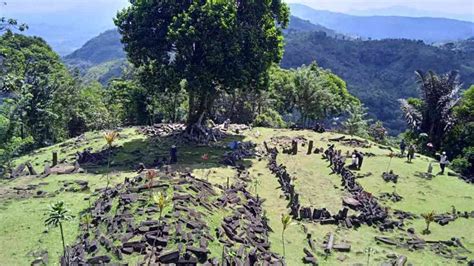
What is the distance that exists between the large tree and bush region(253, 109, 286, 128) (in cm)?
1204

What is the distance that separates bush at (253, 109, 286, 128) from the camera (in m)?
45.2

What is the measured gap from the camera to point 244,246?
1606 cm

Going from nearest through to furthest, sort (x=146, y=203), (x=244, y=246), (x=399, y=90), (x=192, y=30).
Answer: (x=244, y=246), (x=146, y=203), (x=192, y=30), (x=399, y=90)

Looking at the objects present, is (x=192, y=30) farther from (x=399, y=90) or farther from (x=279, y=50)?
(x=399, y=90)

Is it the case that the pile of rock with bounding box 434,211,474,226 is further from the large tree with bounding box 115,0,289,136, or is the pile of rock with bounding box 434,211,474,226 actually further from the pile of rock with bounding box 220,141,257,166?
the large tree with bounding box 115,0,289,136

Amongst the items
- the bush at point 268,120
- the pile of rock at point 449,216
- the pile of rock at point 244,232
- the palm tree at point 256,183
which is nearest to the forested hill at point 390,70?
the bush at point 268,120

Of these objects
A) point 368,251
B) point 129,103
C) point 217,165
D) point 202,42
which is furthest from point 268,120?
point 368,251

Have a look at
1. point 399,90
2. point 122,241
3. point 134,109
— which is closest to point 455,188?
point 122,241

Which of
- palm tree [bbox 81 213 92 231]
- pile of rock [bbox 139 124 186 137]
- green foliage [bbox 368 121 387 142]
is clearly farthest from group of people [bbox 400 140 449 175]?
palm tree [bbox 81 213 92 231]

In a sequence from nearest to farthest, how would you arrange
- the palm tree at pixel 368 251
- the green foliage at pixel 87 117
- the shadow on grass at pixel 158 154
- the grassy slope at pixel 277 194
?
the grassy slope at pixel 277 194
the palm tree at pixel 368 251
the shadow on grass at pixel 158 154
the green foliage at pixel 87 117

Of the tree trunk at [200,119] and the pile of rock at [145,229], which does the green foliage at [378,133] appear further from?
the pile of rock at [145,229]

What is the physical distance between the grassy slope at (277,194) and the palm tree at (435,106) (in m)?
7.60

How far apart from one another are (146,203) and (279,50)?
765 inches

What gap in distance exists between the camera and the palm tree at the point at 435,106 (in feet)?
127
